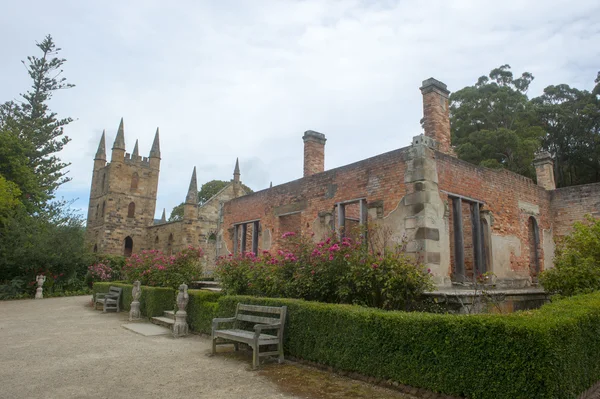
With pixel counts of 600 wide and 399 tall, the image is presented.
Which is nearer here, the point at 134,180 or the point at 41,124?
the point at 41,124

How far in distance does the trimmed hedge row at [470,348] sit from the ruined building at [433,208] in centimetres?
327

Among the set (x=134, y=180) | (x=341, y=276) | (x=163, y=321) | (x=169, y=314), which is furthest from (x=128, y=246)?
(x=341, y=276)

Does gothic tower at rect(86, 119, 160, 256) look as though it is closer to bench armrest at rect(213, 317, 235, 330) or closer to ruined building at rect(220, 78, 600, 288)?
ruined building at rect(220, 78, 600, 288)

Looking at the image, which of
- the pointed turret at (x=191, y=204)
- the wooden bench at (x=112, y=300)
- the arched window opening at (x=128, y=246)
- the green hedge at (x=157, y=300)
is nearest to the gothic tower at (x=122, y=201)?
the arched window opening at (x=128, y=246)

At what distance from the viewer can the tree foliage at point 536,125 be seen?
2870 centimetres

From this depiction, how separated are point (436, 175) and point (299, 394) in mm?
6209

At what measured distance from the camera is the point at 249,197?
15453mm

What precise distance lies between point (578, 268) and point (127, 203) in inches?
1668

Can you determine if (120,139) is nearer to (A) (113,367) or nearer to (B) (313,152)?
(B) (313,152)

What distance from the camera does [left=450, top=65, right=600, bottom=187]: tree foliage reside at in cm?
2870

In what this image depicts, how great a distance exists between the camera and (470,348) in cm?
453

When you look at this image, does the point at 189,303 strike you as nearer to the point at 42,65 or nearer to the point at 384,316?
the point at 384,316

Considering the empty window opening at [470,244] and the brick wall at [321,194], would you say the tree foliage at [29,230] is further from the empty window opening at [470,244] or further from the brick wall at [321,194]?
the empty window opening at [470,244]

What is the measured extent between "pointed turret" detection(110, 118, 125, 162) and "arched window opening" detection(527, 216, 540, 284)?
40.6 m
